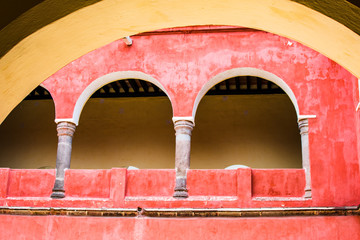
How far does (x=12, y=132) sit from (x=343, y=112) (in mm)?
8972

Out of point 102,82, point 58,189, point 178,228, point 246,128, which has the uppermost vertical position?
point 102,82

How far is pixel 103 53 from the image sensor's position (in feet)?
34.6

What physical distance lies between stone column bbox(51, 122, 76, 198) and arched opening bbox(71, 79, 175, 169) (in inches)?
109

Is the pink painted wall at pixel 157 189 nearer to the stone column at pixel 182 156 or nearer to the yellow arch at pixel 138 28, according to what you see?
the stone column at pixel 182 156

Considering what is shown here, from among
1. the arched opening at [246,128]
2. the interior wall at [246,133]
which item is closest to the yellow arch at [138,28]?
the arched opening at [246,128]

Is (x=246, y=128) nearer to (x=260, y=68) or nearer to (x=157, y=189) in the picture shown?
(x=260, y=68)

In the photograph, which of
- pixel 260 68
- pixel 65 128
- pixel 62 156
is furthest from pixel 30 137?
pixel 260 68

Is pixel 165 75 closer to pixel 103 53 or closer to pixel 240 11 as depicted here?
pixel 103 53

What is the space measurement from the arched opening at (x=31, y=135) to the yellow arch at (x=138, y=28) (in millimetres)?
11506

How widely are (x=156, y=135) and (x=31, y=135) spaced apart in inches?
140

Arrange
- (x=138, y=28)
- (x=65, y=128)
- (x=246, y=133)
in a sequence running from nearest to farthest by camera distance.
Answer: (x=138, y=28), (x=65, y=128), (x=246, y=133)

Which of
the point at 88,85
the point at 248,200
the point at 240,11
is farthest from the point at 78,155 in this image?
the point at 240,11

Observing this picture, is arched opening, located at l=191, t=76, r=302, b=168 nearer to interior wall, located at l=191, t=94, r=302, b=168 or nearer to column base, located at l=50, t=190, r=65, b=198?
interior wall, located at l=191, t=94, r=302, b=168

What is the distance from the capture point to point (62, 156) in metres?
10.1
